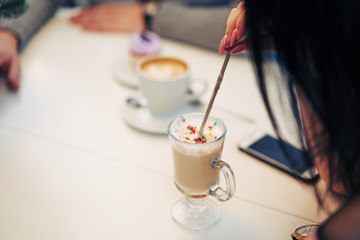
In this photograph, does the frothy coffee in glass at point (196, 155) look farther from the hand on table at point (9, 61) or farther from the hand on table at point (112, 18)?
the hand on table at point (112, 18)

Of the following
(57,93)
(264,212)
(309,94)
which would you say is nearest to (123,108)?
(57,93)

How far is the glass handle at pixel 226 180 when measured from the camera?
56 centimetres

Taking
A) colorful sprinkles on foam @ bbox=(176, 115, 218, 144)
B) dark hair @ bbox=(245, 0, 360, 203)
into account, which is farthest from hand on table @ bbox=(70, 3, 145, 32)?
dark hair @ bbox=(245, 0, 360, 203)

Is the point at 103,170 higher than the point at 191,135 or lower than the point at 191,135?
lower

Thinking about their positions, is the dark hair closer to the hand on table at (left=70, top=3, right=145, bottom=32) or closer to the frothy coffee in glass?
the frothy coffee in glass

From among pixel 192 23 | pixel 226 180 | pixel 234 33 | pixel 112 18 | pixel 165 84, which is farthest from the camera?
pixel 112 18

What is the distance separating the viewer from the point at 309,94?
0.46 m

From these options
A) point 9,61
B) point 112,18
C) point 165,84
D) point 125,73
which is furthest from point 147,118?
point 112,18

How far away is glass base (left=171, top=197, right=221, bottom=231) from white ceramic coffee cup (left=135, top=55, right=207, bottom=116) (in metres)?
0.28

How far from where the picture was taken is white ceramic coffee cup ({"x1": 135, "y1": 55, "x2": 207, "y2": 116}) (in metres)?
0.84

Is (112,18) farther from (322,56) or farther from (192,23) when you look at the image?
(322,56)

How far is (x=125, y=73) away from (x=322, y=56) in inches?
28.9

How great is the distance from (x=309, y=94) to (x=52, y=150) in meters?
0.58

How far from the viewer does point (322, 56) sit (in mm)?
427
